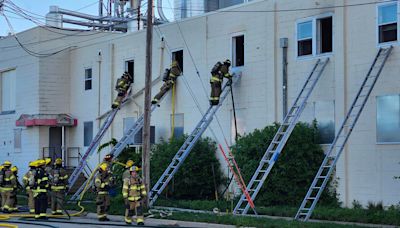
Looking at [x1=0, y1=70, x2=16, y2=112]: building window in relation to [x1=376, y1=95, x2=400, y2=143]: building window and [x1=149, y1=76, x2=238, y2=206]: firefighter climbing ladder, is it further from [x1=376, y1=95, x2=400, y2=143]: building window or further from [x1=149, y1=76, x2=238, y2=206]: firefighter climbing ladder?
[x1=376, y1=95, x2=400, y2=143]: building window

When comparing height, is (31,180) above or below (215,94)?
below

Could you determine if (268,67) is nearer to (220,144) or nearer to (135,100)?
(220,144)

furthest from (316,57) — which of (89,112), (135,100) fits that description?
(89,112)

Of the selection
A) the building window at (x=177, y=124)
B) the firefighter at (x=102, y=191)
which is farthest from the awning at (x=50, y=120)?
the firefighter at (x=102, y=191)

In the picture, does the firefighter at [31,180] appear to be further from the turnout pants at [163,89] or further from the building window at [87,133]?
the building window at [87,133]

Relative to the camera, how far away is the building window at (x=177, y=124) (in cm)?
2841

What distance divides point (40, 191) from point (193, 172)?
254 inches

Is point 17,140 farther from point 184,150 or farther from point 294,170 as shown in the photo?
point 294,170

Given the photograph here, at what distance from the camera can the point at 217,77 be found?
24.8 meters

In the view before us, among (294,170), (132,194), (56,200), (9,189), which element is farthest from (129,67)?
(132,194)

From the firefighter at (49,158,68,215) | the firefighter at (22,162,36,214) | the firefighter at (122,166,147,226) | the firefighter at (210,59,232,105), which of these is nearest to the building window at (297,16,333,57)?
the firefighter at (210,59,232,105)

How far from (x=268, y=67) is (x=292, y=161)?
3944mm

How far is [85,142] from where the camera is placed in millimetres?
35188

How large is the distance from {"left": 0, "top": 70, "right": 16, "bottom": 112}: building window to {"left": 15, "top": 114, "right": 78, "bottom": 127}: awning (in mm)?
3451
